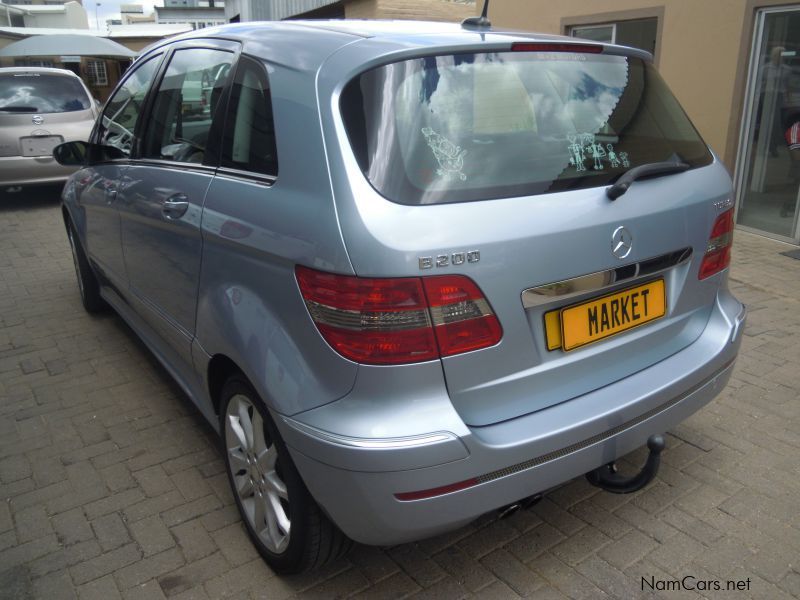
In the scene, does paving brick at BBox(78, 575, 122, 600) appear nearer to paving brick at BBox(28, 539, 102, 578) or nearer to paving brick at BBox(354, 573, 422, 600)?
paving brick at BBox(28, 539, 102, 578)

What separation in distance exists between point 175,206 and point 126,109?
1441 millimetres

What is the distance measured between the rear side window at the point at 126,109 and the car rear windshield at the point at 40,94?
5954 mm

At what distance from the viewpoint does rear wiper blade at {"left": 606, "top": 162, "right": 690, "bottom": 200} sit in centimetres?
215

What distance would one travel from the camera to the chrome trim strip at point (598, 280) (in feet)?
6.57

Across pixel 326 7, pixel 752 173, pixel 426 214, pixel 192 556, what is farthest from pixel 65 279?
pixel 326 7

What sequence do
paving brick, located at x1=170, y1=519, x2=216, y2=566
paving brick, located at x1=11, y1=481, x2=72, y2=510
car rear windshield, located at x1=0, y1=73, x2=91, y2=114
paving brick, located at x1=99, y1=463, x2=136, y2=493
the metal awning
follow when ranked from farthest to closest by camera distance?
the metal awning
car rear windshield, located at x1=0, y1=73, x2=91, y2=114
paving brick, located at x1=99, y1=463, x2=136, y2=493
paving brick, located at x1=11, y1=481, x2=72, y2=510
paving brick, located at x1=170, y1=519, x2=216, y2=566

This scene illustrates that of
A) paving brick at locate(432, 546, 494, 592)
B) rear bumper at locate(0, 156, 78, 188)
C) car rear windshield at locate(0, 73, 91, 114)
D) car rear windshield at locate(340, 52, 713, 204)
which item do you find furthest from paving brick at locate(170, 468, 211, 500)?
car rear windshield at locate(0, 73, 91, 114)

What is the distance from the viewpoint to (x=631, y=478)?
2.37 metres

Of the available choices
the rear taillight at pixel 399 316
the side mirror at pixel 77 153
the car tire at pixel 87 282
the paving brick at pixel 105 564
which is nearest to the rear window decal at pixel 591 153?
the rear taillight at pixel 399 316

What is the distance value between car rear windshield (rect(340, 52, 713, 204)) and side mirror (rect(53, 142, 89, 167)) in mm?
2899

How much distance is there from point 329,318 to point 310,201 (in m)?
0.35

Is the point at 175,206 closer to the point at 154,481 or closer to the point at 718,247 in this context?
the point at 154,481

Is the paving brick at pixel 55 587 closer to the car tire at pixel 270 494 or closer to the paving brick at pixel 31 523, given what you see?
the paving brick at pixel 31 523

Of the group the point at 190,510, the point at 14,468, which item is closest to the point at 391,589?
the point at 190,510
